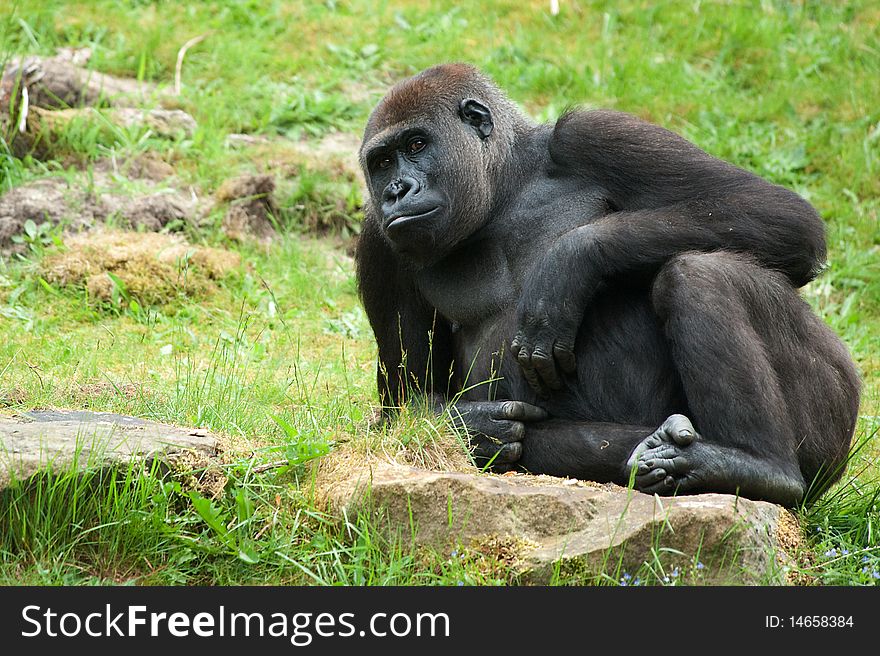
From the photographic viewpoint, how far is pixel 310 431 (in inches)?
179

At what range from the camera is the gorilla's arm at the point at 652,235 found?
4.55 m

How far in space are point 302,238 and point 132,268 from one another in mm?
1452

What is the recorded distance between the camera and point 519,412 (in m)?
4.73

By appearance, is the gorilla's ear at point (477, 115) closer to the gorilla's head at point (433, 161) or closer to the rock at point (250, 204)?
the gorilla's head at point (433, 161)

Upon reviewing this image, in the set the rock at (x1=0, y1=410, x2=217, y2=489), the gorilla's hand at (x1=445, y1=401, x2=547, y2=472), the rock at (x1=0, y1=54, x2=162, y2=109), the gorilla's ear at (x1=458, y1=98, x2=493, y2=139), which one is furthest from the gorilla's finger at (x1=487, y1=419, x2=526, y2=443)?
the rock at (x1=0, y1=54, x2=162, y2=109)

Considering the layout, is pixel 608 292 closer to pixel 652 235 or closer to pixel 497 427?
pixel 652 235

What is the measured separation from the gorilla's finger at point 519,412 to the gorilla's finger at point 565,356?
0.21 m

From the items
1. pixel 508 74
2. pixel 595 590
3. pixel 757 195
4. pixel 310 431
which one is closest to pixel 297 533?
pixel 310 431

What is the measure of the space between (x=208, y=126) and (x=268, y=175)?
955mm

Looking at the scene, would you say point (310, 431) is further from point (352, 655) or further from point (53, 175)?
point (53, 175)

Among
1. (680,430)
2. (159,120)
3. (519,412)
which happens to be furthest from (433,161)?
(159,120)

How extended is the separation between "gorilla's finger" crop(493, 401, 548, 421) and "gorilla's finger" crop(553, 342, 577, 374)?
0.68ft

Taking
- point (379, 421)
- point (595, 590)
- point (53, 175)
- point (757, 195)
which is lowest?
point (53, 175)

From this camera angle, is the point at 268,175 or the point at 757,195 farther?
the point at 268,175
